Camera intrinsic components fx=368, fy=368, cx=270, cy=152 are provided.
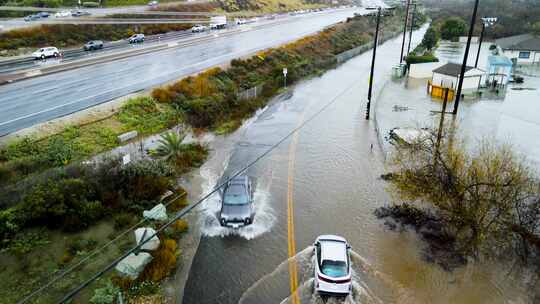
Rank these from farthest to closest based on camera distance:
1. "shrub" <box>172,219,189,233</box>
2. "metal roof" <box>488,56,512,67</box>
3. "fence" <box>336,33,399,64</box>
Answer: "fence" <box>336,33,399,64</box>, "metal roof" <box>488,56,512,67</box>, "shrub" <box>172,219,189,233</box>

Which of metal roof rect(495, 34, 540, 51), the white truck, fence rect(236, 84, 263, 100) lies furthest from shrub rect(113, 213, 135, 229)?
the white truck

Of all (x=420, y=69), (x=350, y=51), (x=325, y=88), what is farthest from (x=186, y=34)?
(x=420, y=69)

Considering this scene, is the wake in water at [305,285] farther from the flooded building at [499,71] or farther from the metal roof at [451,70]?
the flooded building at [499,71]

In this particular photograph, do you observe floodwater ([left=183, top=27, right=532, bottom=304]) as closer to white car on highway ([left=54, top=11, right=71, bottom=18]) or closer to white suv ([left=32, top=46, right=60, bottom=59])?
white suv ([left=32, top=46, right=60, bottom=59])

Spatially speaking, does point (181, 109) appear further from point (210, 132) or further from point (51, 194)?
point (51, 194)

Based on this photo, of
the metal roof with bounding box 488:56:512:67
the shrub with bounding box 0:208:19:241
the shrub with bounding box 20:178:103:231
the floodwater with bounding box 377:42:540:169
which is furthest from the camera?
the metal roof with bounding box 488:56:512:67

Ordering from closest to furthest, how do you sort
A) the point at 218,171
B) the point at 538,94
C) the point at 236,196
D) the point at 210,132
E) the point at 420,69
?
the point at 236,196 → the point at 218,171 → the point at 210,132 → the point at 538,94 → the point at 420,69
